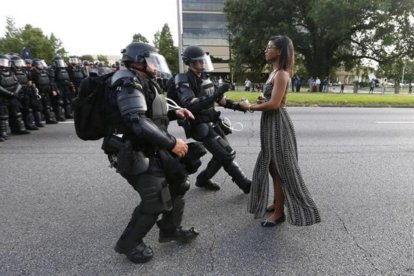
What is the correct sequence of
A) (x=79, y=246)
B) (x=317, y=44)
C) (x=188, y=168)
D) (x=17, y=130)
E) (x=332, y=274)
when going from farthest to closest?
(x=317, y=44) < (x=17, y=130) < (x=79, y=246) < (x=188, y=168) < (x=332, y=274)

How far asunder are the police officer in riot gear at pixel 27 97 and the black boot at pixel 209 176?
6.06 m

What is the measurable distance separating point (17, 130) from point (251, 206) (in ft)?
22.9

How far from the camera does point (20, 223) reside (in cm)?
334

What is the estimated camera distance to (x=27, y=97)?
28.3ft

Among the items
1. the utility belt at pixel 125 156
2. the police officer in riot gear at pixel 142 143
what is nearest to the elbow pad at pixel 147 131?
the police officer in riot gear at pixel 142 143

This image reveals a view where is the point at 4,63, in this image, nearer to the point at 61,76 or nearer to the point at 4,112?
the point at 4,112

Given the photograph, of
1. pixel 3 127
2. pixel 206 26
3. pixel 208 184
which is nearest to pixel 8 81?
pixel 3 127

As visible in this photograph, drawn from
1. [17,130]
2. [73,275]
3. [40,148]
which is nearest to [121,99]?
[73,275]

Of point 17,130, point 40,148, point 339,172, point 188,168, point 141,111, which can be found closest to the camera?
point 141,111

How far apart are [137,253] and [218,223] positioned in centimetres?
97

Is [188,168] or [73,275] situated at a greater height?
[188,168]

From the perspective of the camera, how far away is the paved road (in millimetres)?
2613

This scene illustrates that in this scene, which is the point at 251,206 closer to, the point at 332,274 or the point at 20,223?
the point at 332,274

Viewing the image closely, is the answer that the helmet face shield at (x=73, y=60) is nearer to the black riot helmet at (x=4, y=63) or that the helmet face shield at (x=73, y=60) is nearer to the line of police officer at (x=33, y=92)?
the line of police officer at (x=33, y=92)
